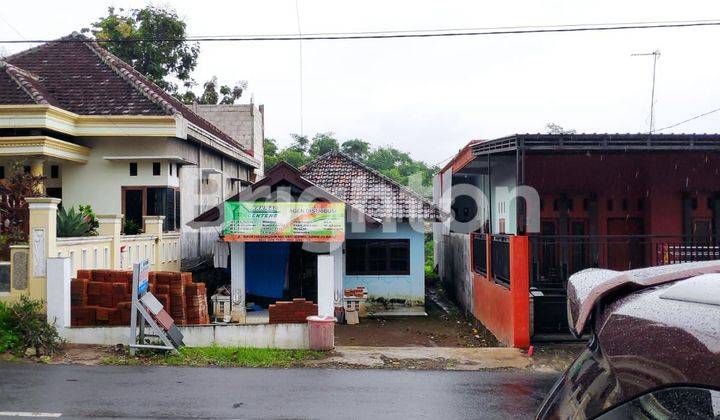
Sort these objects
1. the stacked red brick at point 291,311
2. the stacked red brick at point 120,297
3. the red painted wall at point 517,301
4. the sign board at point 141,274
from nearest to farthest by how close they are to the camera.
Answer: the sign board at point 141,274, the stacked red brick at point 120,297, the red painted wall at point 517,301, the stacked red brick at point 291,311

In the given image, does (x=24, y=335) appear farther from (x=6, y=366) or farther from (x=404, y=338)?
(x=404, y=338)

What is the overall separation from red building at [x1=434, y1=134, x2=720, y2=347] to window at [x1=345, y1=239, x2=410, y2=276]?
1.79 metres

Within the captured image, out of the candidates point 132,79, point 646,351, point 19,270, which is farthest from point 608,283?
point 132,79

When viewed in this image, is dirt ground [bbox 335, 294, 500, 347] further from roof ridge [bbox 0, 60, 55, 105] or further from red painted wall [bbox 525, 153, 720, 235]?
roof ridge [bbox 0, 60, 55, 105]

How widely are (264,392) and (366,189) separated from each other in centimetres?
1114

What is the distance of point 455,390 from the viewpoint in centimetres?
893

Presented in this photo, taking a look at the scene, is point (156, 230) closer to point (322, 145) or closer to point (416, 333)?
point (416, 333)

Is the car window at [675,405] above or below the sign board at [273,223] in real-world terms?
below

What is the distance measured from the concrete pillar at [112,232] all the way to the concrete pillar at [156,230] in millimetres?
2110

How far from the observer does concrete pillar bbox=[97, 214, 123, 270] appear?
43.3 feet

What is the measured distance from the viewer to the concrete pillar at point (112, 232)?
13195 mm

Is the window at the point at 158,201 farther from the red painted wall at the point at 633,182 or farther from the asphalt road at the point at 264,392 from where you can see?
the red painted wall at the point at 633,182

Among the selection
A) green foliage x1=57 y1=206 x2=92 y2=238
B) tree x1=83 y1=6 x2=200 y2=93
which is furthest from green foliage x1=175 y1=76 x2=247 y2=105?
green foliage x1=57 y1=206 x2=92 y2=238

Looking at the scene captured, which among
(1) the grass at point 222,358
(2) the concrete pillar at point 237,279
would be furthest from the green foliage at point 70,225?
(2) the concrete pillar at point 237,279
